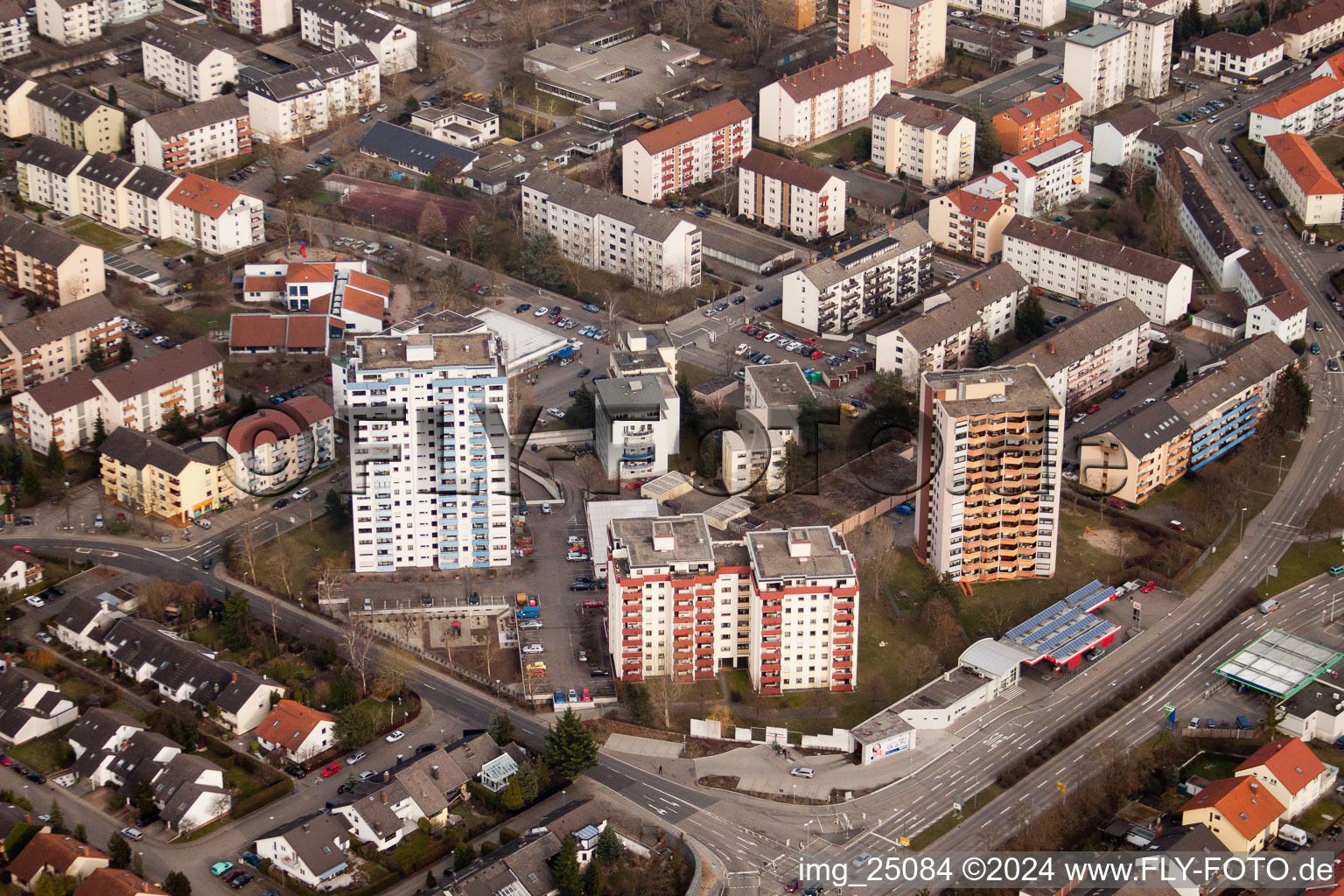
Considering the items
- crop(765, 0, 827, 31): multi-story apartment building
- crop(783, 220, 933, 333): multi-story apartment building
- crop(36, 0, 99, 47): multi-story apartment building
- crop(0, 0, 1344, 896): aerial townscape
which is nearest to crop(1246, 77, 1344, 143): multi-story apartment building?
crop(0, 0, 1344, 896): aerial townscape

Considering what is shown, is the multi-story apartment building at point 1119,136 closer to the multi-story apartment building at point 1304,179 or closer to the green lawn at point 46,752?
the multi-story apartment building at point 1304,179

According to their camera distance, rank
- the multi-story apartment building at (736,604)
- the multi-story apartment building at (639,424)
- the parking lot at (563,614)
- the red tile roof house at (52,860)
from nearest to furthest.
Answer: the red tile roof house at (52,860) < the multi-story apartment building at (736,604) < the parking lot at (563,614) < the multi-story apartment building at (639,424)

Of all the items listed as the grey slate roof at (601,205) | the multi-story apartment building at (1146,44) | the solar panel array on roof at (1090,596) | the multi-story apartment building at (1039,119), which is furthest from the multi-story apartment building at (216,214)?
the multi-story apartment building at (1146,44)

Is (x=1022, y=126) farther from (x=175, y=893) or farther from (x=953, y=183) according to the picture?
(x=175, y=893)

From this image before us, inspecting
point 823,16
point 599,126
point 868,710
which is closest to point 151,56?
point 599,126

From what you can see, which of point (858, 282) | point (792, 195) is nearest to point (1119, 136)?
point (792, 195)

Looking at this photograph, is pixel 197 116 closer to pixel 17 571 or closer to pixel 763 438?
pixel 17 571

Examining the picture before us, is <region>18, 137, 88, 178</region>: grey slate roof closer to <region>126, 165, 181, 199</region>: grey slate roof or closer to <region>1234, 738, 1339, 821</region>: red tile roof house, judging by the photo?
<region>126, 165, 181, 199</region>: grey slate roof
